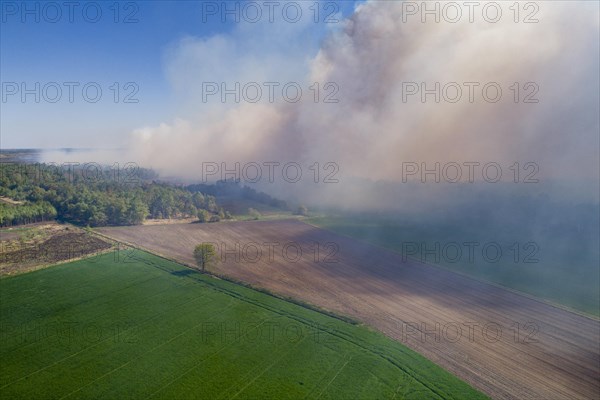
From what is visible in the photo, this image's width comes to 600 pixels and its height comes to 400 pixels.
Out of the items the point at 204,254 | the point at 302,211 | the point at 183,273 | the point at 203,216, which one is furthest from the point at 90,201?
the point at 302,211

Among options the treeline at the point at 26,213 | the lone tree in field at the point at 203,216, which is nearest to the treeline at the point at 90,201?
the treeline at the point at 26,213

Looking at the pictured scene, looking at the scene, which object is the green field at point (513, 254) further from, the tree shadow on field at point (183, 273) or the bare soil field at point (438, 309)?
the tree shadow on field at point (183, 273)

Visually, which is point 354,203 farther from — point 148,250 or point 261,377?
point 261,377

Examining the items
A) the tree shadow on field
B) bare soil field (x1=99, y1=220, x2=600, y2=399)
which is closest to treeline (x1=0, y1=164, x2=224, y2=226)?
bare soil field (x1=99, y1=220, x2=600, y2=399)

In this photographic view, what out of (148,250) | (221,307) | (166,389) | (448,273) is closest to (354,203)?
(448,273)

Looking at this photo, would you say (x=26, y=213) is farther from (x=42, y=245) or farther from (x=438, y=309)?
(x=438, y=309)
